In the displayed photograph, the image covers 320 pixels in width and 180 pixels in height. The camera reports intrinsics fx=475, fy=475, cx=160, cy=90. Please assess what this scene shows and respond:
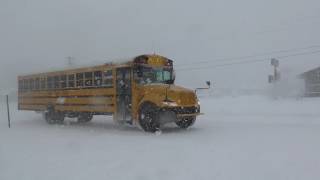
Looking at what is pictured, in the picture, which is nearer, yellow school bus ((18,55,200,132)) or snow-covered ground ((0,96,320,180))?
snow-covered ground ((0,96,320,180))

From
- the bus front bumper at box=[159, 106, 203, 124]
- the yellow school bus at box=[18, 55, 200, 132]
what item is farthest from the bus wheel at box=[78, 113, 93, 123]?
the bus front bumper at box=[159, 106, 203, 124]

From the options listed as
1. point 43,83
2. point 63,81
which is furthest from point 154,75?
point 43,83

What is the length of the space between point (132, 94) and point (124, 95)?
481mm

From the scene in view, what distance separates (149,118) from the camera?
655 inches

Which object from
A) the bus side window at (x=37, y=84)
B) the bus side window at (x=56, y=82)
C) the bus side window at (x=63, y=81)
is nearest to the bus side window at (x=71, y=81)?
the bus side window at (x=63, y=81)

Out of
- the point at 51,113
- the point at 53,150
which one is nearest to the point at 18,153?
the point at 53,150

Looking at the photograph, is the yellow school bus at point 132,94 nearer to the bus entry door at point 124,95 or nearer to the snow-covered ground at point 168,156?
the bus entry door at point 124,95

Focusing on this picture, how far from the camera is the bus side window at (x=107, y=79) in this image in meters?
18.1

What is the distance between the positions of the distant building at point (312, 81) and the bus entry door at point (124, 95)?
1874 inches

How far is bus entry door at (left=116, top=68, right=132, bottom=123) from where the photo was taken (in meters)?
17.4

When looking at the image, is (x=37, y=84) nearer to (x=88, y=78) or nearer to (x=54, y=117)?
(x=54, y=117)

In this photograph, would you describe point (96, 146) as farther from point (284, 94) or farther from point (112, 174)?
point (284, 94)

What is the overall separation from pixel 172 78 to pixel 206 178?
34.4 feet

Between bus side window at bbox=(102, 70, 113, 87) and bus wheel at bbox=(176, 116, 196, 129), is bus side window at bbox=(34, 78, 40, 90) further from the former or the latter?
bus wheel at bbox=(176, 116, 196, 129)
